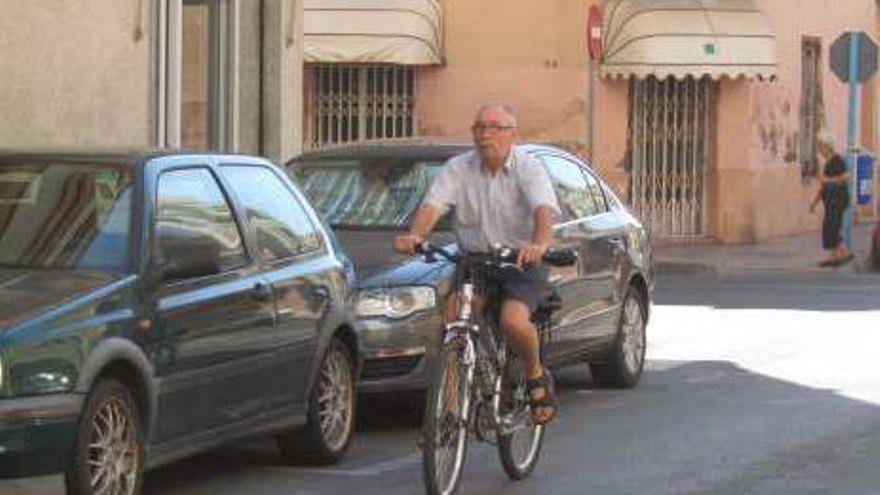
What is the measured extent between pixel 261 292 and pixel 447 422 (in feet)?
3.53

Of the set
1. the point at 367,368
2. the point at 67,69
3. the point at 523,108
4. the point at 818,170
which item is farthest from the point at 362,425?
the point at 818,170

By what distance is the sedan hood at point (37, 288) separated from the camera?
22.5ft

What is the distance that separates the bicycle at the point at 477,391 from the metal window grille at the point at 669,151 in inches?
718

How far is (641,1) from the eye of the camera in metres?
26.6

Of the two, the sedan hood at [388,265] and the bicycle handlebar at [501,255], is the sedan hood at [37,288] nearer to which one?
the bicycle handlebar at [501,255]

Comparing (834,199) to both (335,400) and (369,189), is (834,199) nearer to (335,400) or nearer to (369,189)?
(369,189)

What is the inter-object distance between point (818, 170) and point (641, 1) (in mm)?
6018

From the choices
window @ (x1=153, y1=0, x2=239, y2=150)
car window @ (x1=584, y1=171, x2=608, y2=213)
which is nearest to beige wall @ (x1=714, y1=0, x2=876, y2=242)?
window @ (x1=153, y1=0, x2=239, y2=150)

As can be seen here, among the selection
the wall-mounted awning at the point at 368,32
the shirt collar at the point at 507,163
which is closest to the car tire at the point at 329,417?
the shirt collar at the point at 507,163

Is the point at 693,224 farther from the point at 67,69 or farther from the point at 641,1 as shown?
the point at 67,69

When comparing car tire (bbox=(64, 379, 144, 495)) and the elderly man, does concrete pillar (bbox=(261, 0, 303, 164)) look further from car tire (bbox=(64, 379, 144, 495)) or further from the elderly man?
car tire (bbox=(64, 379, 144, 495))

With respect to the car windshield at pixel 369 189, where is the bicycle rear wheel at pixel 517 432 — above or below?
below

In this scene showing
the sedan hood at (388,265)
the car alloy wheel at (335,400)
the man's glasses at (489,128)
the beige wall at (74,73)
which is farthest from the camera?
the beige wall at (74,73)

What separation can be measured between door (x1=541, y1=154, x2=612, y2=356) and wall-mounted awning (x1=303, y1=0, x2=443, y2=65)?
14.2 meters
